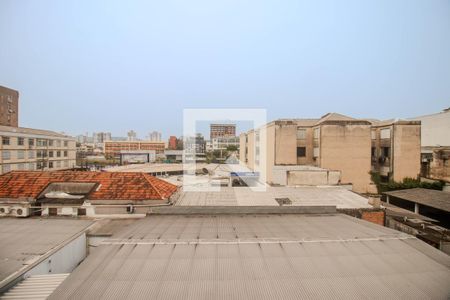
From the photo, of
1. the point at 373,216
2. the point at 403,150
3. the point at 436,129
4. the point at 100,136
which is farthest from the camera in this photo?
the point at 100,136

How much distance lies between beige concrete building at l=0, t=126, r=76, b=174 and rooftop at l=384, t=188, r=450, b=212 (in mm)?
38912

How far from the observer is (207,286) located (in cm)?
539

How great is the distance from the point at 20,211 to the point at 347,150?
83.3 feet

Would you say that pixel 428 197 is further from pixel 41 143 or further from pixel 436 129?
pixel 41 143

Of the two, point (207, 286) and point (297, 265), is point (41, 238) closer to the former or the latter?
point (207, 286)

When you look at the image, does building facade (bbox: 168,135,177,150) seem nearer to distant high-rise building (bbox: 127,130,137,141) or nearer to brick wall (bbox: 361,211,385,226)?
distant high-rise building (bbox: 127,130,137,141)

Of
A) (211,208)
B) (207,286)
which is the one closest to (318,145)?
(211,208)

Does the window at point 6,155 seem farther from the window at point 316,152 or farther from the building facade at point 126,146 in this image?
the building facade at point 126,146

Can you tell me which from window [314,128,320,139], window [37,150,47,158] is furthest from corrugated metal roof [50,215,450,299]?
window [37,150,47,158]

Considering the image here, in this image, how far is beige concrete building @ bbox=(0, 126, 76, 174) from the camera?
2820cm

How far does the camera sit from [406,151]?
24.5m

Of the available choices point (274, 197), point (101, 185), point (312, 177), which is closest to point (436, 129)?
point (312, 177)

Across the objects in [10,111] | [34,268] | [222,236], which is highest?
[10,111]

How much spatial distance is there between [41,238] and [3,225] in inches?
111
